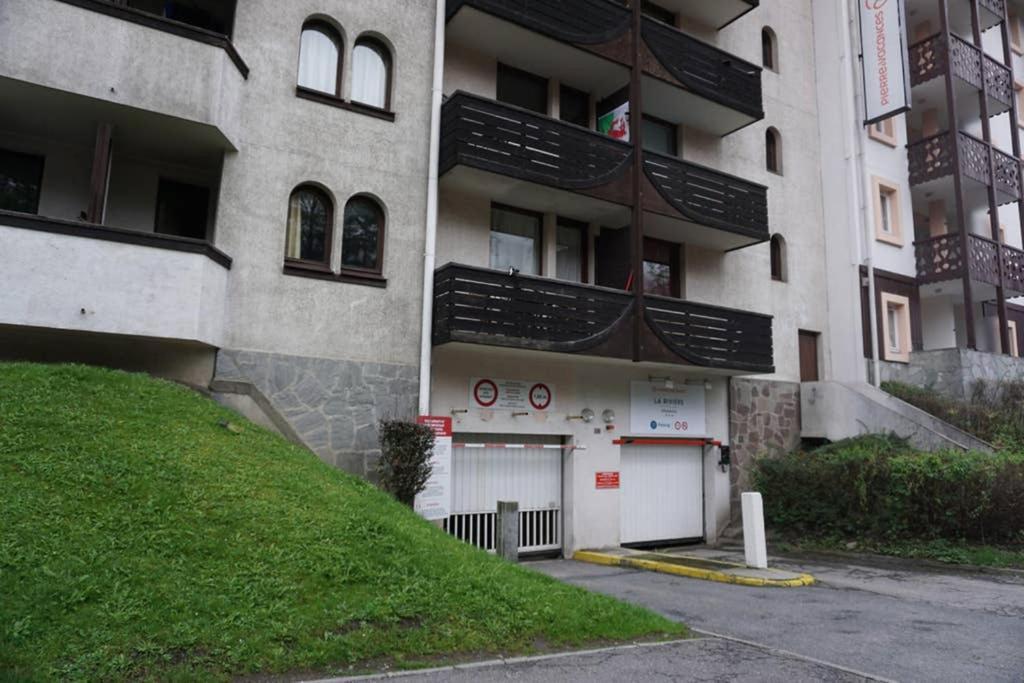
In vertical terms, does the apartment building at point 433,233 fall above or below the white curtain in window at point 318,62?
below

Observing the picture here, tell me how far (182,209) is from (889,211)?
17.4 m

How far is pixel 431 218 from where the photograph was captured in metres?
12.5

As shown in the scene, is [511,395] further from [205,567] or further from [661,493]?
[205,567]

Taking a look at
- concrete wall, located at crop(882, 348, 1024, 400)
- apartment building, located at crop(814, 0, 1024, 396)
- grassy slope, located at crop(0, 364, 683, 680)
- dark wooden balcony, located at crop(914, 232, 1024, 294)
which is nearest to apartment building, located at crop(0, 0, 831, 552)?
grassy slope, located at crop(0, 364, 683, 680)

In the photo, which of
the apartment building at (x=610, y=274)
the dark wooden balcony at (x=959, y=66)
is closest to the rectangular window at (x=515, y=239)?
the apartment building at (x=610, y=274)

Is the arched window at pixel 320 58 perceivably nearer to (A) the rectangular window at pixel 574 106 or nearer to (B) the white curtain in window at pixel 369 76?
(B) the white curtain in window at pixel 369 76

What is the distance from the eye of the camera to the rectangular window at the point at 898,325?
62.2ft

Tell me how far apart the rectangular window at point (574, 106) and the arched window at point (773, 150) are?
5448mm

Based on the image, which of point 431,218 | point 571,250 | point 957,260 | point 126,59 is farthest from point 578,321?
point 957,260

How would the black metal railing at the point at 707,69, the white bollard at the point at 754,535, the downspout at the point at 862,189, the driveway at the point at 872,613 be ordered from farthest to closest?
the downspout at the point at 862,189
the black metal railing at the point at 707,69
the white bollard at the point at 754,535
the driveway at the point at 872,613

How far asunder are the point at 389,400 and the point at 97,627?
→ 677 cm

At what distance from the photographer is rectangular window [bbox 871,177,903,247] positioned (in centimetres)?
1928

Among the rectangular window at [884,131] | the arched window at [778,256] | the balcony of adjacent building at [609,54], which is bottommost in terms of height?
the arched window at [778,256]

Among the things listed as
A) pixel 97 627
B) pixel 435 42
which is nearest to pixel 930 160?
pixel 435 42
